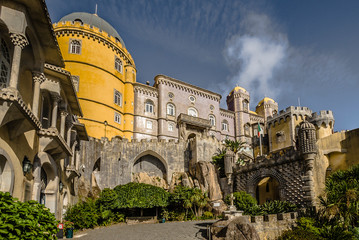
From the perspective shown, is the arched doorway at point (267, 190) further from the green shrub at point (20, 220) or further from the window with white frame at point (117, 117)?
the green shrub at point (20, 220)

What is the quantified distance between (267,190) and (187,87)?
2016 cm

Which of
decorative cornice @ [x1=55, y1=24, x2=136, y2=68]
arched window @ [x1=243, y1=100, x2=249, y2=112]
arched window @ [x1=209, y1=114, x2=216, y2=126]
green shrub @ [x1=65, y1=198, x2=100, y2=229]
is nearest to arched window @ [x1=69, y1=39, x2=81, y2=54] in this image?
decorative cornice @ [x1=55, y1=24, x2=136, y2=68]

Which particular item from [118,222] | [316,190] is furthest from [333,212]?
[118,222]

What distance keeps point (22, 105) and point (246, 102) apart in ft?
156

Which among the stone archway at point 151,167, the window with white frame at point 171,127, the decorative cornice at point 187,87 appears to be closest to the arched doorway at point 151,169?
the stone archway at point 151,167

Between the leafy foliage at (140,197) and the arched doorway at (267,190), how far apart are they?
1288 centimetres

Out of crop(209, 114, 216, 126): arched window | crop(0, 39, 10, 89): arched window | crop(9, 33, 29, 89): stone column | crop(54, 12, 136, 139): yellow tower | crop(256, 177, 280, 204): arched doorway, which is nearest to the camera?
crop(9, 33, 29, 89): stone column

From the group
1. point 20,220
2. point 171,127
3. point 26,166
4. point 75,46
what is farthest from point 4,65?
point 171,127

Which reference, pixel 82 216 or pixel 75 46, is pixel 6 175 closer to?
pixel 82 216

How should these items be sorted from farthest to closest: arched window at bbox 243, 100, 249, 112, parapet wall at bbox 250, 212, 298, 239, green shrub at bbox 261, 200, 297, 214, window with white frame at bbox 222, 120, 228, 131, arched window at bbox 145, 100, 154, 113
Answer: arched window at bbox 243, 100, 249, 112 < window with white frame at bbox 222, 120, 228, 131 < arched window at bbox 145, 100, 154, 113 < green shrub at bbox 261, 200, 297, 214 < parapet wall at bbox 250, 212, 298, 239

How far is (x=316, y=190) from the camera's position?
75.5 feet

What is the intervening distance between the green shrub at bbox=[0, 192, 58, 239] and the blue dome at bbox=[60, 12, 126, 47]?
125 ft

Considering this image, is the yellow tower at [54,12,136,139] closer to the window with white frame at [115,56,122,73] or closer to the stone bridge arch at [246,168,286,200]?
the window with white frame at [115,56,122,73]

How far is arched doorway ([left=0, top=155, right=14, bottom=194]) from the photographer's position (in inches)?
337
